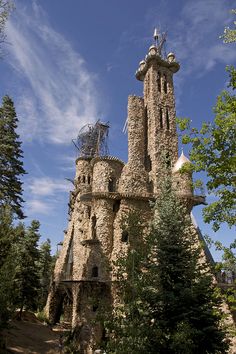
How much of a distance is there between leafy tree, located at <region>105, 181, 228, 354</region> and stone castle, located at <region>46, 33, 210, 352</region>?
18.5 ft

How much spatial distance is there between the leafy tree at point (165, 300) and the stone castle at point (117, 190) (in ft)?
18.5

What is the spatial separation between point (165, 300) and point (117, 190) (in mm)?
13313

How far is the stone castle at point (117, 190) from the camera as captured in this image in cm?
2298

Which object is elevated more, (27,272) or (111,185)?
(111,185)

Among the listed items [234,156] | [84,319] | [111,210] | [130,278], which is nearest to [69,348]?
[84,319]

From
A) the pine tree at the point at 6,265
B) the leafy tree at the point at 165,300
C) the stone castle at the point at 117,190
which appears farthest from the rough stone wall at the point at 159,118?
the pine tree at the point at 6,265

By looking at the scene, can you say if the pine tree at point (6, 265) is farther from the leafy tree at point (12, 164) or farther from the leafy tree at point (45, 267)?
the leafy tree at point (45, 267)

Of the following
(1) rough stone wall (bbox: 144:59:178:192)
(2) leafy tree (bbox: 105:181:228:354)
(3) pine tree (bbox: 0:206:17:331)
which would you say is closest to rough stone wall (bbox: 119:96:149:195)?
(1) rough stone wall (bbox: 144:59:178:192)

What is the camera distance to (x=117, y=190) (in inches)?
1019

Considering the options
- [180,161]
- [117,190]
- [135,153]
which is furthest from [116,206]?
[180,161]

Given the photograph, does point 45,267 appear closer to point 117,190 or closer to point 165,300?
point 117,190

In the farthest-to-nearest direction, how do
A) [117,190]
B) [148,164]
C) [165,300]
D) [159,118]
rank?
1. [159,118]
2. [148,164]
3. [117,190]
4. [165,300]

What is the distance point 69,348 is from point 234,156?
17.5m

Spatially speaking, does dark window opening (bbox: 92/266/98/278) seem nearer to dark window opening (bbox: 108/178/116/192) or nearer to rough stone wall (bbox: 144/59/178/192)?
dark window opening (bbox: 108/178/116/192)
